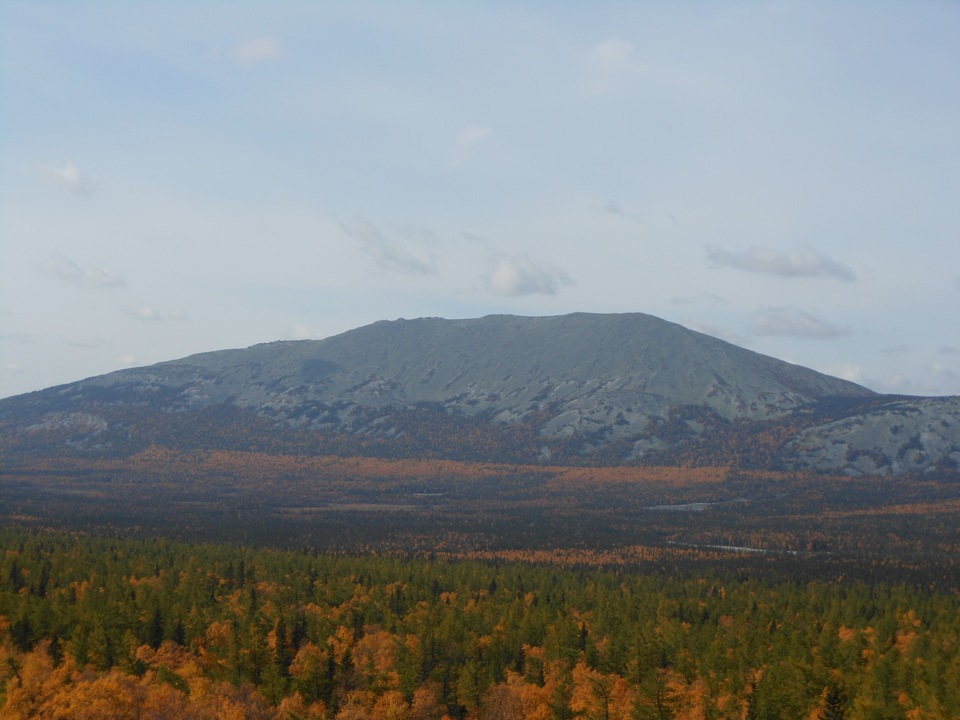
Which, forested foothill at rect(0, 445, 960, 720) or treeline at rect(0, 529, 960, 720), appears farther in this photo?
forested foothill at rect(0, 445, 960, 720)

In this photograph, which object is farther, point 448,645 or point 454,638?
point 454,638

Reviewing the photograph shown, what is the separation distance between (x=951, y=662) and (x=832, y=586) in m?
49.2

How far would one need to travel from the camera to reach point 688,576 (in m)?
143

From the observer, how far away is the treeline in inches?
3209

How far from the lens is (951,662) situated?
85062 mm

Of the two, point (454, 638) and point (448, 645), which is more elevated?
point (454, 638)

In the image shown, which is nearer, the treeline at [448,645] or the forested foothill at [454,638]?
the treeline at [448,645]

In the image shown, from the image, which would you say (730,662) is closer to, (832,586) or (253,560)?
(832,586)

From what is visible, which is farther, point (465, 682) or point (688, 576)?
point (688, 576)

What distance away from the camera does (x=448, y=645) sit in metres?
97.1

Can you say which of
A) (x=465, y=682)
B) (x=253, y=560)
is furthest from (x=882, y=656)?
(x=253, y=560)

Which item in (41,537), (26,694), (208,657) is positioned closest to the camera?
(26,694)

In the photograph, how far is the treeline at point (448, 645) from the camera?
81500 mm

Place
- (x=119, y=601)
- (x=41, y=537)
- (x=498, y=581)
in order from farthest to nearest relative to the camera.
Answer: (x=41, y=537) → (x=498, y=581) → (x=119, y=601)
